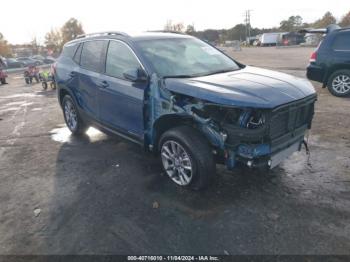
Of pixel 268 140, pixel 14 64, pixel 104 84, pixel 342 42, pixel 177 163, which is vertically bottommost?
pixel 177 163

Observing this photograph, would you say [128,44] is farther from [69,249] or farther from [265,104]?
[69,249]

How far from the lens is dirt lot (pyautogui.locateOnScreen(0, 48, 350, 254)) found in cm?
298

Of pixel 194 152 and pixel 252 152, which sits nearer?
pixel 252 152

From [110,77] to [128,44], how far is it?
1.92ft

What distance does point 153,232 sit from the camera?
317 centimetres

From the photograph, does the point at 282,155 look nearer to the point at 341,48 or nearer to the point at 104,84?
the point at 104,84

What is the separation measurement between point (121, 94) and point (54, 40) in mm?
76488

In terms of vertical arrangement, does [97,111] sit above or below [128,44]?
below

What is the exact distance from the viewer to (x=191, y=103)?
11.8 feet

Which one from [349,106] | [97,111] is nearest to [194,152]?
[97,111]

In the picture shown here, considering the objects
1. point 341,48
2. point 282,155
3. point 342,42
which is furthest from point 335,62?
point 282,155

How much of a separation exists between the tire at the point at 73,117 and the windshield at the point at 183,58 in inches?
94.3

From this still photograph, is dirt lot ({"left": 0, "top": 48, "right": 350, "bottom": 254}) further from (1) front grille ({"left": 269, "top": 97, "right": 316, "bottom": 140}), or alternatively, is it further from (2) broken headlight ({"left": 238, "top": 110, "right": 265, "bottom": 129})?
(2) broken headlight ({"left": 238, "top": 110, "right": 265, "bottom": 129})

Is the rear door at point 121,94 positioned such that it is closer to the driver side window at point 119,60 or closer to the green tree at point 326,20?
the driver side window at point 119,60
